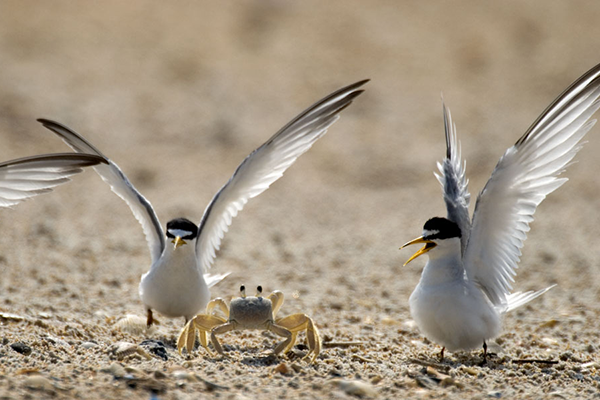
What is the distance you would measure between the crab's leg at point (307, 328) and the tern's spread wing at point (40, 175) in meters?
1.59

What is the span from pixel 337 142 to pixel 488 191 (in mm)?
8853

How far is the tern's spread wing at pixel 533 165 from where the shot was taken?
17.1 feet

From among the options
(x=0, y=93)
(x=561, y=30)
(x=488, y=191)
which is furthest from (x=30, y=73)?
(x=488, y=191)

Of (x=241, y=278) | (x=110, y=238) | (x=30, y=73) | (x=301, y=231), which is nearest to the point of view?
(x=241, y=278)

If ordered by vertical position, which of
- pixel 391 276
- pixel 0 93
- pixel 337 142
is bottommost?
pixel 391 276

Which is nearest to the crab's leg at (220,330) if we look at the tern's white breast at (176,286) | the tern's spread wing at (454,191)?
the tern's white breast at (176,286)

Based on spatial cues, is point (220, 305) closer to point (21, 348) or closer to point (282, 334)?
point (282, 334)

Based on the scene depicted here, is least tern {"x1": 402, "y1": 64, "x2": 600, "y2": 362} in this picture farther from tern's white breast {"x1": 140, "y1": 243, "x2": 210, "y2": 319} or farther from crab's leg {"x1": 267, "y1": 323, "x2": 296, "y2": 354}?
tern's white breast {"x1": 140, "y1": 243, "x2": 210, "y2": 319}

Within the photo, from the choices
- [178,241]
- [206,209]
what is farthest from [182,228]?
[206,209]

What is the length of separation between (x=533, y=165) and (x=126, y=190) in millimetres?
3239

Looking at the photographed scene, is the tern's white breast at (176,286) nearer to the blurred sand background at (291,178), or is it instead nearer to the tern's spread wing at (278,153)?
the blurred sand background at (291,178)

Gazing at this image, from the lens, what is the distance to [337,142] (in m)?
14.0

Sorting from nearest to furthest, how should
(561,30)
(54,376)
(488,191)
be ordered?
(54,376)
(488,191)
(561,30)

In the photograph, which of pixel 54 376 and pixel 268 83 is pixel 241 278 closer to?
pixel 54 376
